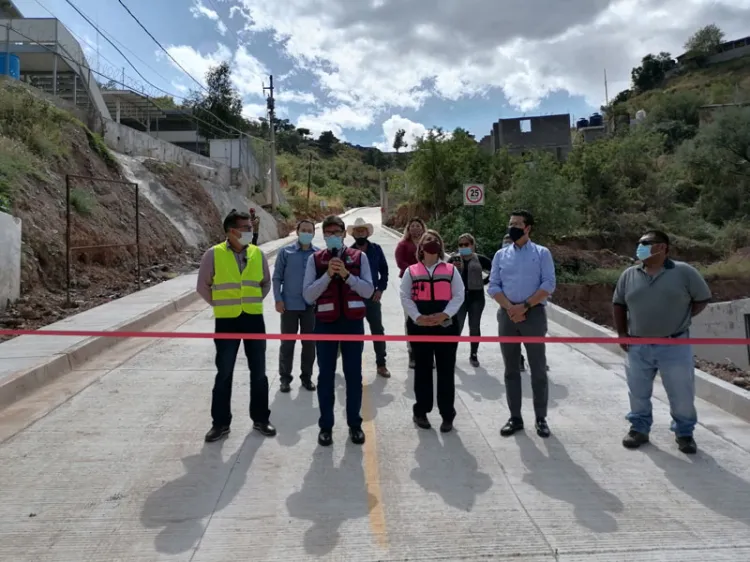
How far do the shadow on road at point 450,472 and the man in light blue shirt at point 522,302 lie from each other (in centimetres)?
60

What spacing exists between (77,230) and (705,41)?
10992 cm

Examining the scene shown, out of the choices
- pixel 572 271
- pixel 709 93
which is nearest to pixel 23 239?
pixel 572 271

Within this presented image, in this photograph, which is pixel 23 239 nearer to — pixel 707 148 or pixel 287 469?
pixel 287 469

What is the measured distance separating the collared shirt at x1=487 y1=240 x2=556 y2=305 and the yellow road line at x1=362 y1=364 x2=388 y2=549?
5.44 ft

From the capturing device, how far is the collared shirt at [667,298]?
4.46 meters

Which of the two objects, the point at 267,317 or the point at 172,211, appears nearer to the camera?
the point at 267,317

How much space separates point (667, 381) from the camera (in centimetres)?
460

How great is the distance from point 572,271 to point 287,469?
17379 mm

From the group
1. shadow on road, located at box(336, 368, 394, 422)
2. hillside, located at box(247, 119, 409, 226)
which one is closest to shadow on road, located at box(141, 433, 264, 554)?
shadow on road, located at box(336, 368, 394, 422)

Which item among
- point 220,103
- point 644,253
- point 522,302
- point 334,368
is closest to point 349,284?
point 334,368

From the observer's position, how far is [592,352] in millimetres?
8297

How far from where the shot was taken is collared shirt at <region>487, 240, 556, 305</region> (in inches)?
190

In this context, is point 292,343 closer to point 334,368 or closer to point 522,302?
point 334,368

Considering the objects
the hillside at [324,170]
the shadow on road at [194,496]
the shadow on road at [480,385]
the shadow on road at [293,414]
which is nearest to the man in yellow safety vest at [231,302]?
the shadow on road at [293,414]
